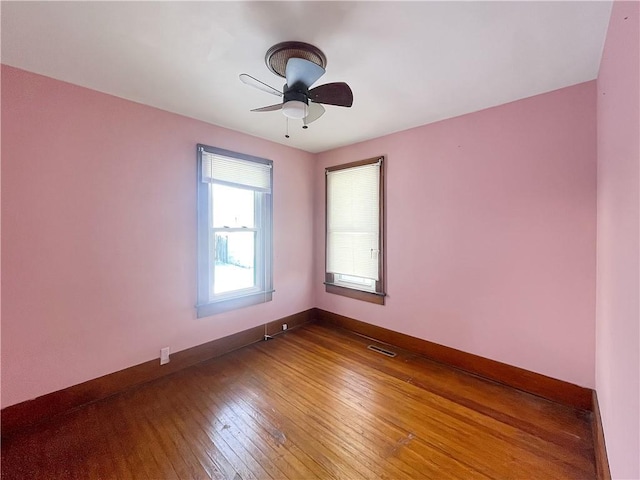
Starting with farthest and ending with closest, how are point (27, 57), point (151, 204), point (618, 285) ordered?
point (151, 204), point (27, 57), point (618, 285)

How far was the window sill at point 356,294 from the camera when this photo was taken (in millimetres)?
3258

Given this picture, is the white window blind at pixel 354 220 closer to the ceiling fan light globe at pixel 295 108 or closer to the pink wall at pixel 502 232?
the pink wall at pixel 502 232

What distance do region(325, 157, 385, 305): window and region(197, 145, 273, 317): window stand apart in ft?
2.92

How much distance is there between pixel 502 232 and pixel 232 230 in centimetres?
270

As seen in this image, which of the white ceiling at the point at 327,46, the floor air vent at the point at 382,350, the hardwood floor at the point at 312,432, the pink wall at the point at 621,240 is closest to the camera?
the pink wall at the point at 621,240

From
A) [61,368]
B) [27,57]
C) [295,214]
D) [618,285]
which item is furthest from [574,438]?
[27,57]

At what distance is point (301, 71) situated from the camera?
5.41ft

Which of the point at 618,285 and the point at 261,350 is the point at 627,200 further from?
the point at 261,350

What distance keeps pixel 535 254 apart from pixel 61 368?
380 centimetres

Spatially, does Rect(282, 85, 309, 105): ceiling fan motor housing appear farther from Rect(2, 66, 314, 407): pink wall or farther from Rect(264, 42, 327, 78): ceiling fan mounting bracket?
Rect(2, 66, 314, 407): pink wall

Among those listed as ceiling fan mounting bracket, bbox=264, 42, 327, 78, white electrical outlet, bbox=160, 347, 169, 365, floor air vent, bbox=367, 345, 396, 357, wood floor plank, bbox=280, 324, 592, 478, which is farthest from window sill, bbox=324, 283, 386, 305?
ceiling fan mounting bracket, bbox=264, 42, 327, 78

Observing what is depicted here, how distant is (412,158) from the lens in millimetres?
2947

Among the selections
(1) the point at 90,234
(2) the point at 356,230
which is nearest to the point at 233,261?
(1) the point at 90,234

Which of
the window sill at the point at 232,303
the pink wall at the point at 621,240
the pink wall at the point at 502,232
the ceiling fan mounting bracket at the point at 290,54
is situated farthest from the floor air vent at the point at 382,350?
the ceiling fan mounting bracket at the point at 290,54
